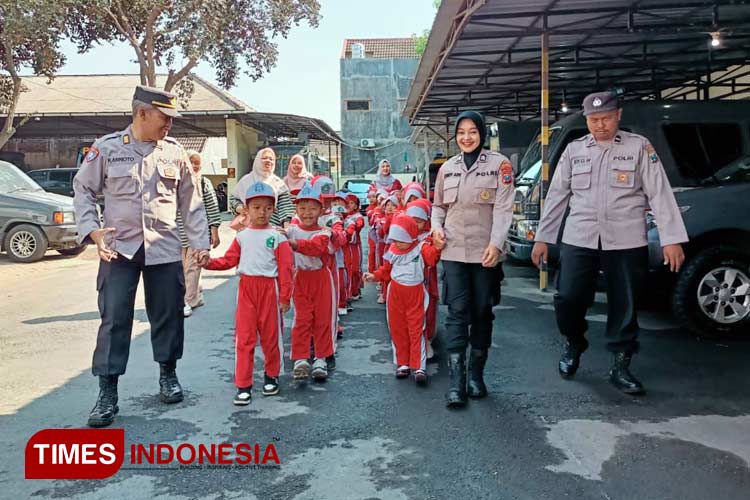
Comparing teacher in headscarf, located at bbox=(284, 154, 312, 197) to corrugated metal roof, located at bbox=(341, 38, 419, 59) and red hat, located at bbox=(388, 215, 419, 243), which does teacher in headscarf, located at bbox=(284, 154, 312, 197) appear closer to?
red hat, located at bbox=(388, 215, 419, 243)

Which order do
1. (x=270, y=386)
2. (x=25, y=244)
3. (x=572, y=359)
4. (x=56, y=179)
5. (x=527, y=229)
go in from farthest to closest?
(x=56, y=179) → (x=25, y=244) → (x=527, y=229) → (x=572, y=359) → (x=270, y=386)

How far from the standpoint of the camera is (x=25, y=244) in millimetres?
12141

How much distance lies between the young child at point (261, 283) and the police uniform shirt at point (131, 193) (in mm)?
389

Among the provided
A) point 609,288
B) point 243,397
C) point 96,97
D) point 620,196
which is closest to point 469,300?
point 609,288

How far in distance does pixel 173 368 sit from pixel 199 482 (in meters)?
1.44

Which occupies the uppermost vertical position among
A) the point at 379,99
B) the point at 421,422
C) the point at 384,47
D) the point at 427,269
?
the point at 384,47

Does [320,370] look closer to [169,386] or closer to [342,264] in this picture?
[169,386]

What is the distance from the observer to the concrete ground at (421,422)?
3023 millimetres

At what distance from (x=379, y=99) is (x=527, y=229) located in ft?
102

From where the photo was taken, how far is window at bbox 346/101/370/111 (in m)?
37.9

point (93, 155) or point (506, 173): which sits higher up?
point (93, 155)

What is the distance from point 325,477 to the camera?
311cm

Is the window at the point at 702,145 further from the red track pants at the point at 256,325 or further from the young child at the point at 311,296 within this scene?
the red track pants at the point at 256,325

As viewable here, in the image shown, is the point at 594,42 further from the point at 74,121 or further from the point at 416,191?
the point at 74,121
